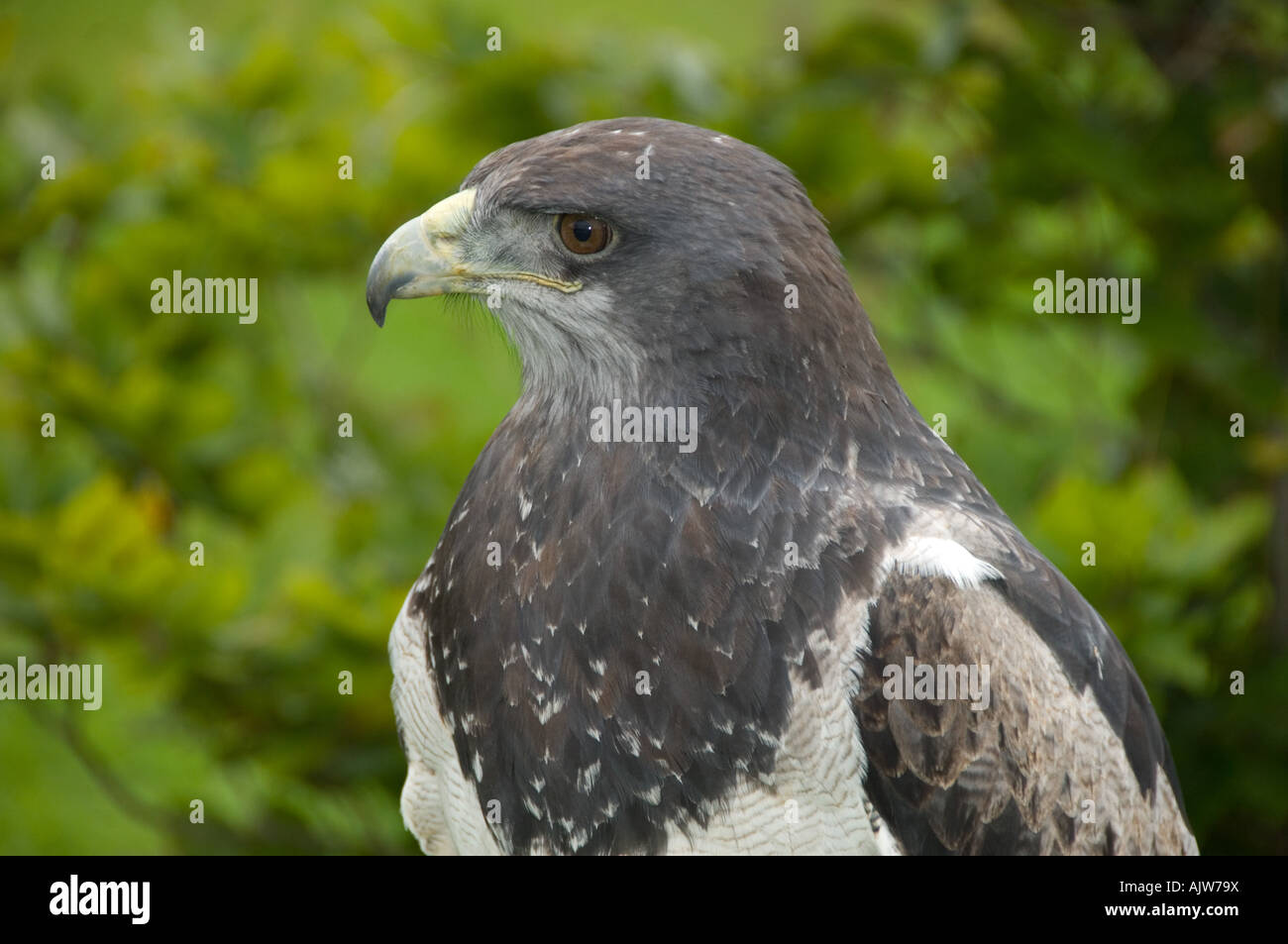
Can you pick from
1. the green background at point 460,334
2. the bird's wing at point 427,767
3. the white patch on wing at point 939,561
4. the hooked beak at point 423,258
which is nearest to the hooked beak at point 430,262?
the hooked beak at point 423,258

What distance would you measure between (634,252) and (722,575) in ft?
2.04

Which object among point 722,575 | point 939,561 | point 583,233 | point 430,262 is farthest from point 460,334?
point 939,561

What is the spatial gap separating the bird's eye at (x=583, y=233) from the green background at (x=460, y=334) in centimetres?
149

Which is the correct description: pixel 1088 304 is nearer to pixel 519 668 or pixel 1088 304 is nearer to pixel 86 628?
pixel 519 668

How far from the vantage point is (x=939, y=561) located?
2.67 meters

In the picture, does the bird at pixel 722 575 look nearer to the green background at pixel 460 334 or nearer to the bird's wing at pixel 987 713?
the bird's wing at pixel 987 713

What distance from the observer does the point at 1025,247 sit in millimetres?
4938

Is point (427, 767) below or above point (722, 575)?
below

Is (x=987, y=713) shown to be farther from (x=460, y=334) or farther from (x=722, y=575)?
(x=460, y=334)

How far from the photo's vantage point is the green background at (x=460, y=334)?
434 cm

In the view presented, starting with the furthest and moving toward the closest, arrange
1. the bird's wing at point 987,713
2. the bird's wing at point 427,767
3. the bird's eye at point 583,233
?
the bird's wing at point 427,767, the bird's eye at point 583,233, the bird's wing at point 987,713

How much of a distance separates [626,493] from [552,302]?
16.2 inches

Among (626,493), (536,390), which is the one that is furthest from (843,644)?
(536,390)

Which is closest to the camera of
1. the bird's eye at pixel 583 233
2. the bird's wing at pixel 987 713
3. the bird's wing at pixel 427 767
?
the bird's wing at pixel 987 713
